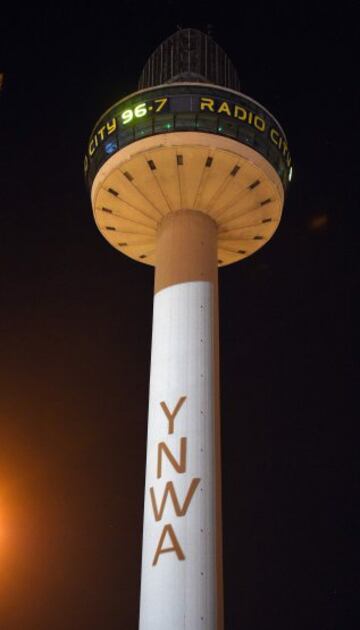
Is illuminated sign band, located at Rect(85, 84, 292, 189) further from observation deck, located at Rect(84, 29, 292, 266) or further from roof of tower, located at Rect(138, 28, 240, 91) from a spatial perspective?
roof of tower, located at Rect(138, 28, 240, 91)

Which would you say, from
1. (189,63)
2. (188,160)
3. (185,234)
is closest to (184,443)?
(185,234)

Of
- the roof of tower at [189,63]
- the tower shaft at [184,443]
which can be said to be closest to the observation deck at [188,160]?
the roof of tower at [189,63]

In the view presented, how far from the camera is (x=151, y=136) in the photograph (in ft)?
89.1

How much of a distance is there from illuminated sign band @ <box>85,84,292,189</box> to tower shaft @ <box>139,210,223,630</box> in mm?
3499

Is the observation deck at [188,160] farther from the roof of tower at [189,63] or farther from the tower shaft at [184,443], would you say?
the tower shaft at [184,443]

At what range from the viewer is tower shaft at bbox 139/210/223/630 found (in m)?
22.3

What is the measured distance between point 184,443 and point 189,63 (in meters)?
16.7

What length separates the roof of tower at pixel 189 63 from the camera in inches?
1226

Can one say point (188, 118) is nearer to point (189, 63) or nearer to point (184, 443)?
point (189, 63)

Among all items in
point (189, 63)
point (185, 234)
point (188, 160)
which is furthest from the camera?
point (189, 63)

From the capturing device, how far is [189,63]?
31.3m

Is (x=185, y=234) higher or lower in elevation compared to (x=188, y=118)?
lower

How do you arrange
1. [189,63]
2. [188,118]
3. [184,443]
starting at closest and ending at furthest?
[184,443], [188,118], [189,63]

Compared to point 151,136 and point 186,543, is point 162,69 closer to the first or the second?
point 151,136
